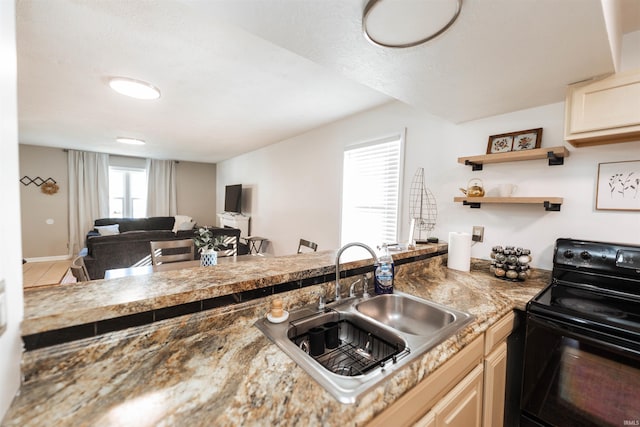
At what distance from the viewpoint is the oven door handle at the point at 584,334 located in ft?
3.40

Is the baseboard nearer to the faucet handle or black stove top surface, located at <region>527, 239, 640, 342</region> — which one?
the faucet handle

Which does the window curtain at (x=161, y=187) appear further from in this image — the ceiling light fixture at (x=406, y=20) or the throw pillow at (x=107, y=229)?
the ceiling light fixture at (x=406, y=20)

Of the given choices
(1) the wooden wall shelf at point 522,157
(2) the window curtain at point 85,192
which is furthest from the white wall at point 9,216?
(2) the window curtain at point 85,192

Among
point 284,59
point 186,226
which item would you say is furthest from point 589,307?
point 186,226

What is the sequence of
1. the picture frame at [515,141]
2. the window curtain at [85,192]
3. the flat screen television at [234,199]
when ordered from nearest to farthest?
1. the picture frame at [515,141]
2. the flat screen television at [234,199]
3. the window curtain at [85,192]

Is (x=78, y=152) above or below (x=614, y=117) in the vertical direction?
above

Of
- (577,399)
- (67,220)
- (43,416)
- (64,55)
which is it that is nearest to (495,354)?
(577,399)

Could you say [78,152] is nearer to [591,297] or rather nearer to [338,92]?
[338,92]

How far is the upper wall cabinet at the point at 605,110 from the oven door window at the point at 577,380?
1.06m

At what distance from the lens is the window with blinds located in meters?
2.74

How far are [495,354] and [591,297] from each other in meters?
0.69

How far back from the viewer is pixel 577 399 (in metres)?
1.17

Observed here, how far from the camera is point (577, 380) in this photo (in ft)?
3.86

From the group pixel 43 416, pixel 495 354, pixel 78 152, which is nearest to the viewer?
pixel 43 416
